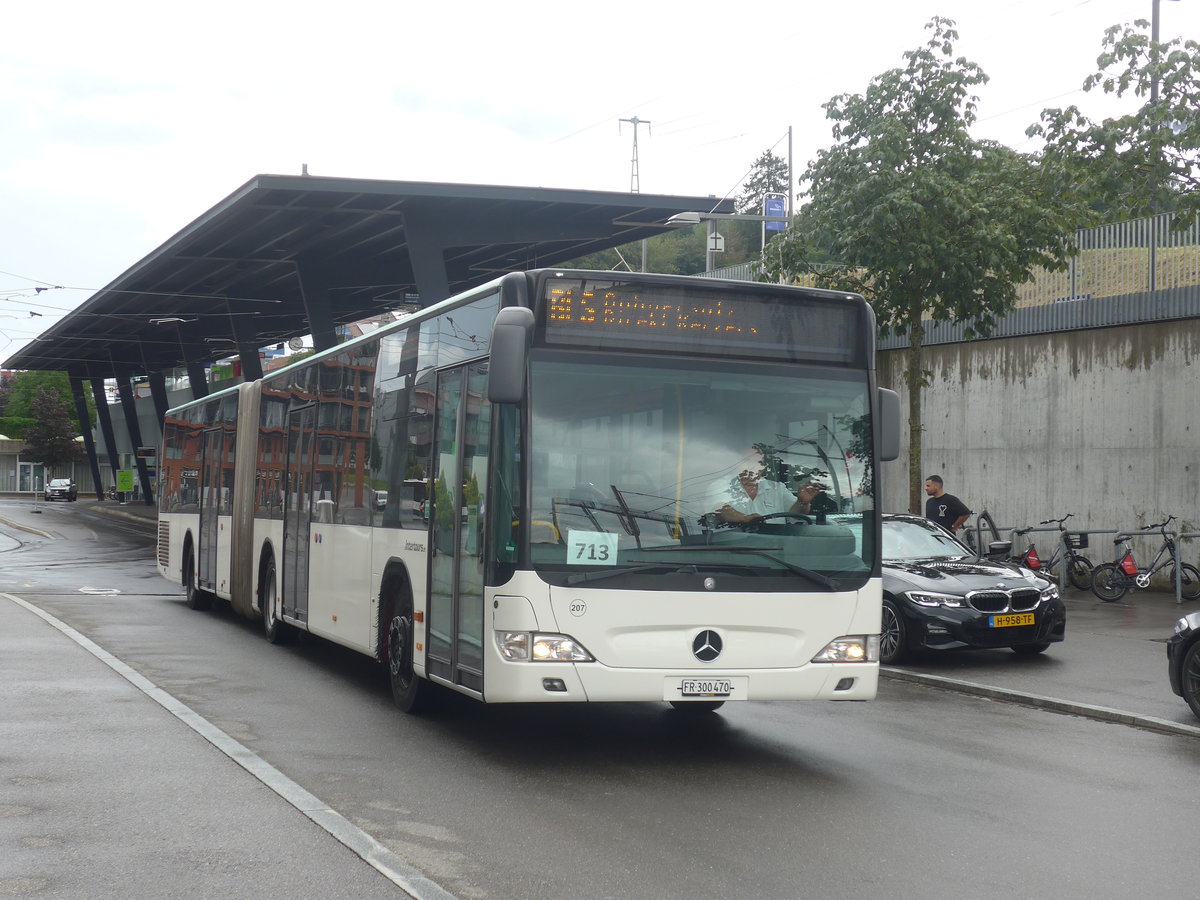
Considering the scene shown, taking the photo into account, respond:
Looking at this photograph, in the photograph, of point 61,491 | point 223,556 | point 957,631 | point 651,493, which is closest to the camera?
point 651,493

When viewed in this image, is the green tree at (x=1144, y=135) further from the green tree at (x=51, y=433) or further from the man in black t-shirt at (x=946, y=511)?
the green tree at (x=51, y=433)

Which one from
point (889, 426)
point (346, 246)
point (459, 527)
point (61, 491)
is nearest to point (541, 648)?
point (459, 527)

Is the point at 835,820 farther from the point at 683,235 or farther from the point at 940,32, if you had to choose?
the point at 683,235

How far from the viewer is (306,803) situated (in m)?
6.93

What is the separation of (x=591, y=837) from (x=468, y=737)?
284cm

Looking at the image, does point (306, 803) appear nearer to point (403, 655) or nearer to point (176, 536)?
point (403, 655)

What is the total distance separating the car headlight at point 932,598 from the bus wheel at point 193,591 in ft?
32.8

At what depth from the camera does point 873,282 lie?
21.0 m

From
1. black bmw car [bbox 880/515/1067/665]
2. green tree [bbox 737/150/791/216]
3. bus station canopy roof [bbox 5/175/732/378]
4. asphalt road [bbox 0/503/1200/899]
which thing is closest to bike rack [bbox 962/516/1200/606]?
black bmw car [bbox 880/515/1067/665]

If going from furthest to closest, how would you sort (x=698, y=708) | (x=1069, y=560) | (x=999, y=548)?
(x=1069, y=560) → (x=999, y=548) → (x=698, y=708)

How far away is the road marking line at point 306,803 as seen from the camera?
5.54 m

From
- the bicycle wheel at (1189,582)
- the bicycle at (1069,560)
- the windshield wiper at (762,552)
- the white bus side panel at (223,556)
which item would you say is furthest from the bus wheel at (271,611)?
the bicycle wheel at (1189,582)

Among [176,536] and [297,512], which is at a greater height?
[297,512]

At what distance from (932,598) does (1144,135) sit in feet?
23.3
